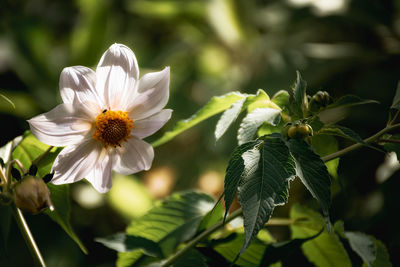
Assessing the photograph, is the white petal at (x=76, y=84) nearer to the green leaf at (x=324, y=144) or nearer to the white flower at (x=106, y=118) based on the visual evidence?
the white flower at (x=106, y=118)

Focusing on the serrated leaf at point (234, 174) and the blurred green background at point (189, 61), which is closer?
the serrated leaf at point (234, 174)

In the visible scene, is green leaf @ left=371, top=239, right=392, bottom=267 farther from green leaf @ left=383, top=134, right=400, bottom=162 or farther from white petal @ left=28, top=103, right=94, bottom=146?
white petal @ left=28, top=103, right=94, bottom=146

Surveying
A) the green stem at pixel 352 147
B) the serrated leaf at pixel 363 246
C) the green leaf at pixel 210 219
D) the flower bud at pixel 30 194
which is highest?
the flower bud at pixel 30 194

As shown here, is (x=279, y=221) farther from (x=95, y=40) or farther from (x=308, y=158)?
(x=95, y=40)

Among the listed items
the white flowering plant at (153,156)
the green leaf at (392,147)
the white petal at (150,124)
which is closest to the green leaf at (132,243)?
the white flowering plant at (153,156)

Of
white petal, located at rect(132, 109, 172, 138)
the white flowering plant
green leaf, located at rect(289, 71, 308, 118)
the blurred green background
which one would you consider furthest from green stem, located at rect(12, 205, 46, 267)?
the blurred green background

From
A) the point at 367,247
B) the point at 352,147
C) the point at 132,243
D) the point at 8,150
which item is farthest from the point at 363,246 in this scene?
the point at 8,150

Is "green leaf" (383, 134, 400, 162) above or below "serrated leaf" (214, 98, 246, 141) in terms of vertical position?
below
